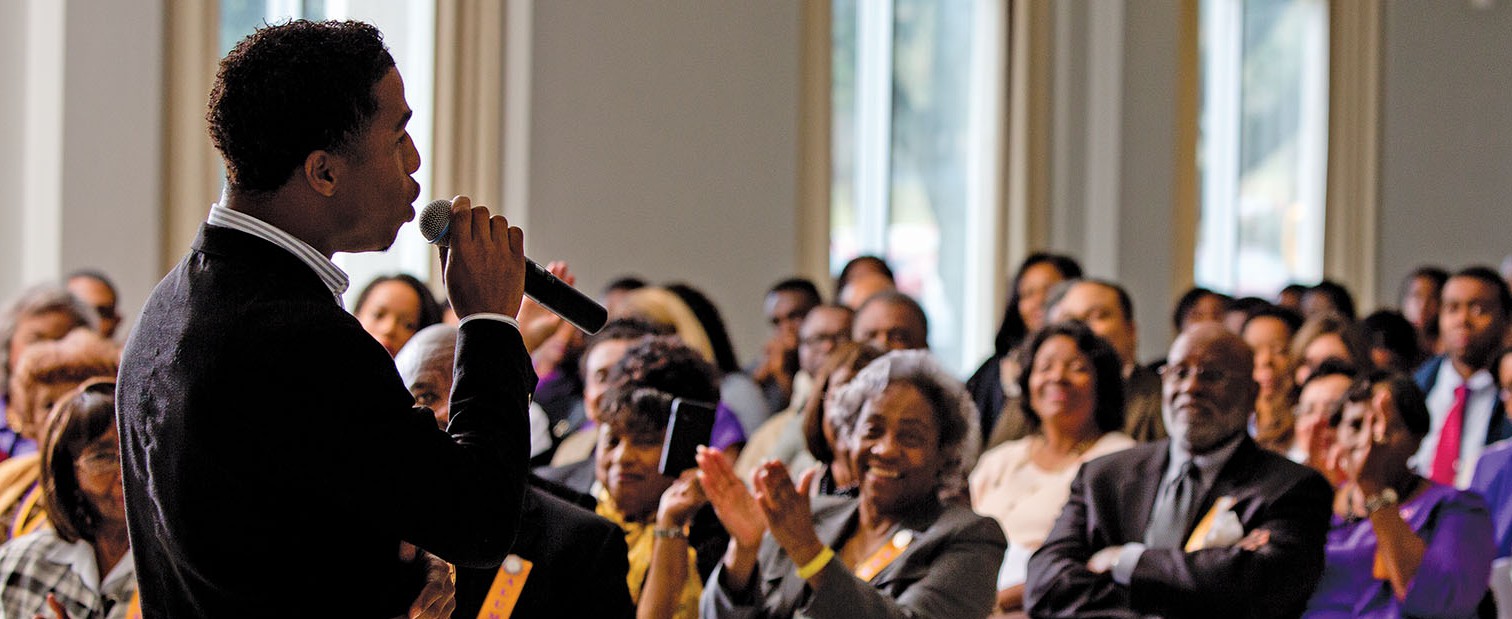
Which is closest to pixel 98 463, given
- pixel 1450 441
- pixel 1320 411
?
pixel 1320 411

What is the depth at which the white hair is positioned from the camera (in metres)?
3.52

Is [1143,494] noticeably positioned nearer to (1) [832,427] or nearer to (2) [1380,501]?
(2) [1380,501]

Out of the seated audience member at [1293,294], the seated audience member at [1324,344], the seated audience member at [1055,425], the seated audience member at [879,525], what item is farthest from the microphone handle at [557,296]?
the seated audience member at [1293,294]

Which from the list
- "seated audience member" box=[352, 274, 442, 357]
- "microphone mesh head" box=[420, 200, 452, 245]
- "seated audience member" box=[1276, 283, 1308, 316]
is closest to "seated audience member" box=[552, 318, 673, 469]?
"seated audience member" box=[352, 274, 442, 357]

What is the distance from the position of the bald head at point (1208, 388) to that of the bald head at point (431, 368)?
1734 mm

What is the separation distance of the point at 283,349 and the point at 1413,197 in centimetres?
1129

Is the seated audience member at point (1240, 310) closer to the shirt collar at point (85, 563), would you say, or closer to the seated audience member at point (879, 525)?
the seated audience member at point (879, 525)

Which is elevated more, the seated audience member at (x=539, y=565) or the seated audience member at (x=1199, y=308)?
the seated audience member at (x=1199, y=308)

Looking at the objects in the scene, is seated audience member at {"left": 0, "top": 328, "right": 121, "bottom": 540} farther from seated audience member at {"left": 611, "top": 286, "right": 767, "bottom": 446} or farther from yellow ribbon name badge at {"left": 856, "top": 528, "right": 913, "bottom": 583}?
yellow ribbon name badge at {"left": 856, "top": 528, "right": 913, "bottom": 583}

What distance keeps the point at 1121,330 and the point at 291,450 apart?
164 inches

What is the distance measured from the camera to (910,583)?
329 centimetres

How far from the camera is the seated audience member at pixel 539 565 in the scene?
2920 mm

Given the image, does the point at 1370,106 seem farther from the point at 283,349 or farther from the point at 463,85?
the point at 283,349

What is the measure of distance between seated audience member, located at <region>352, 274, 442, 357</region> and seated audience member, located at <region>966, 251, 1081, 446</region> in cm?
163
